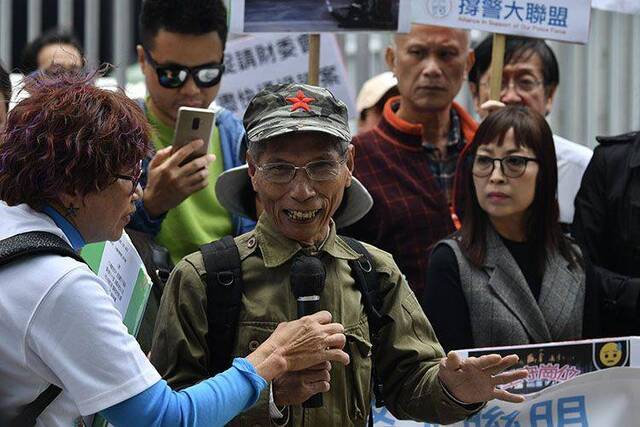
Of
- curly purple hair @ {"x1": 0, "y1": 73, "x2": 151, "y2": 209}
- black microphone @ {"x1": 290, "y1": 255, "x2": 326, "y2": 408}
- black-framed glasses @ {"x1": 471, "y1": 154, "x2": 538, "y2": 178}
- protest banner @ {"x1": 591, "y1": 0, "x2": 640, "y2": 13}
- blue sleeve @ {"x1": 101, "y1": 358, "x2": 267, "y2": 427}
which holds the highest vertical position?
protest banner @ {"x1": 591, "y1": 0, "x2": 640, "y2": 13}

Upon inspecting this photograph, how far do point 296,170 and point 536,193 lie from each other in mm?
1507

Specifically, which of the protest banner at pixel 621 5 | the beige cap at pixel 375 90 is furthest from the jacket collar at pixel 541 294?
the beige cap at pixel 375 90

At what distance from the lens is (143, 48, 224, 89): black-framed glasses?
462cm

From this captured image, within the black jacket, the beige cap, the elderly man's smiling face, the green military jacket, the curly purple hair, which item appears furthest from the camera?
the beige cap

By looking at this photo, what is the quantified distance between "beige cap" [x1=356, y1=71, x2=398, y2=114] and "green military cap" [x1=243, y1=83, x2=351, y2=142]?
329 centimetres

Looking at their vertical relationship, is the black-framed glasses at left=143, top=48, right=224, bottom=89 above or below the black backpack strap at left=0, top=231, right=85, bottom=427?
above

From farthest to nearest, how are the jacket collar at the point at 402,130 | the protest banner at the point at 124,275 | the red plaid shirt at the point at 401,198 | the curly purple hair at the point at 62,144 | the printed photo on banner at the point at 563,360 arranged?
the jacket collar at the point at 402,130, the red plaid shirt at the point at 401,198, the printed photo on banner at the point at 563,360, the protest banner at the point at 124,275, the curly purple hair at the point at 62,144

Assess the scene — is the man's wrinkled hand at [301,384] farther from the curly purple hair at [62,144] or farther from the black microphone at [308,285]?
the curly purple hair at [62,144]

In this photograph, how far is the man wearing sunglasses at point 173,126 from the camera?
168 inches

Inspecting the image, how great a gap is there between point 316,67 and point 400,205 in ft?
2.04

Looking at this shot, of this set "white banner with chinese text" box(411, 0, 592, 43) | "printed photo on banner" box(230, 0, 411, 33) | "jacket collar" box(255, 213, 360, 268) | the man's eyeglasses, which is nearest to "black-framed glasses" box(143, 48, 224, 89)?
"printed photo on banner" box(230, 0, 411, 33)

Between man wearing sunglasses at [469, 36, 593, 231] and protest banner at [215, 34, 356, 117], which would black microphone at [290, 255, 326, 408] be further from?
protest banner at [215, 34, 356, 117]

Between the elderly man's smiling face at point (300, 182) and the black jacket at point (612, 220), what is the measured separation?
1.54 meters

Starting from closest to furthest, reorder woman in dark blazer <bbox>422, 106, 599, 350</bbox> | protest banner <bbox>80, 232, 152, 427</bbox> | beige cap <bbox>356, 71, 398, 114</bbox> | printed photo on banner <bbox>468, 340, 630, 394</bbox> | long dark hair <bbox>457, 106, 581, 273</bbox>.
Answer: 1. protest banner <bbox>80, 232, 152, 427</bbox>
2. printed photo on banner <bbox>468, 340, 630, 394</bbox>
3. woman in dark blazer <bbox>422, 106, 599, 350</bbox>
4. long dark hair <bbox>457, 106, 581, 273</bbox>
5. beige cap <bbox>356, 71, 398, 114</bbox>
